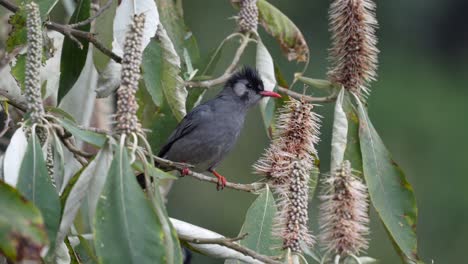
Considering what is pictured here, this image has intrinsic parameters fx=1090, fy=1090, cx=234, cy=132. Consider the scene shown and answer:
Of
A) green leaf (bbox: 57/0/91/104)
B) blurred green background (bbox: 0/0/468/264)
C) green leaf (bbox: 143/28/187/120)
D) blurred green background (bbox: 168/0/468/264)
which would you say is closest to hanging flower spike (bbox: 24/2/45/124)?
green leaf (bbox: 143/28/187/120)

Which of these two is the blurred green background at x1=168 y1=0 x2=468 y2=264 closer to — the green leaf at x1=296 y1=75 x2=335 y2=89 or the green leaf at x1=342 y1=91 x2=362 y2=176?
the green leaf at x1=296 y1=75 x2=335 y2=89

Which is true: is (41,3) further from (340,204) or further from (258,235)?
(340,204)

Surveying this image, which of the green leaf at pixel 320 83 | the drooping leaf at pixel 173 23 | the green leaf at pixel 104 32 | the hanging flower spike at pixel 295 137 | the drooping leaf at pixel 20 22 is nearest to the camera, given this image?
the hanging flower spike at pixel 295 137

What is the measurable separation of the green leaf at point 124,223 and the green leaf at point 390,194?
1.49 meters

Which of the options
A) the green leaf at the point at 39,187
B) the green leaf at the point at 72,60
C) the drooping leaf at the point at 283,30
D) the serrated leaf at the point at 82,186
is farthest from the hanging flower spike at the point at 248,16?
the green leaf at the point at 39,187

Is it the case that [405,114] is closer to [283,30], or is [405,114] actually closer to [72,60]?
[283,30]

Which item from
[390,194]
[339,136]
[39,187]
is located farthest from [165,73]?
[39,187]

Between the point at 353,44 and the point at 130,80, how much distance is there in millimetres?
1826

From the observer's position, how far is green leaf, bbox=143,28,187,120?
4.68m

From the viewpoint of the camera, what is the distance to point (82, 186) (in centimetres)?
369

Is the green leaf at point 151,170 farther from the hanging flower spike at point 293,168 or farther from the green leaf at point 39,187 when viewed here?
the hanging flower spike at point 293,168

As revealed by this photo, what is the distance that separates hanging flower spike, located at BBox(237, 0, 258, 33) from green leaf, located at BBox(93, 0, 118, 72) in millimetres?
968

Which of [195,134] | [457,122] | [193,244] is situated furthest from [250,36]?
[457,122]

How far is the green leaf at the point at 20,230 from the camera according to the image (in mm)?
3152
